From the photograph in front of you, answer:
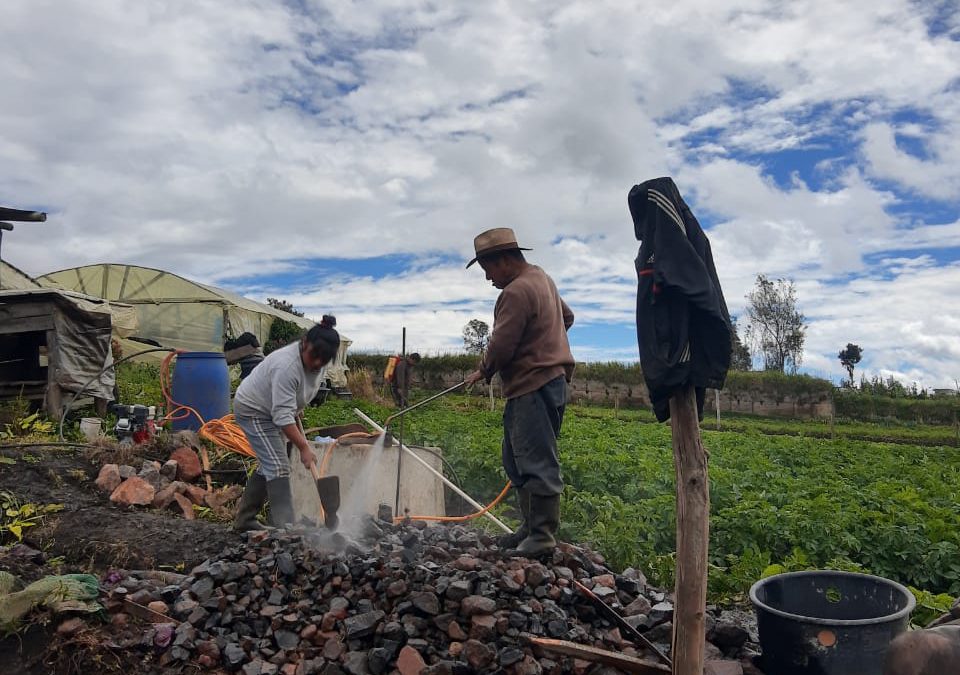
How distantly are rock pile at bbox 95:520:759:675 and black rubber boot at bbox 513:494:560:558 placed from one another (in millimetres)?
112

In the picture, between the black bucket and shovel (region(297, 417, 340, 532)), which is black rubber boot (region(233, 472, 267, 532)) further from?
the black bucket

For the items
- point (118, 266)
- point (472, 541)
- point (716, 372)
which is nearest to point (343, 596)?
point (472, 541)

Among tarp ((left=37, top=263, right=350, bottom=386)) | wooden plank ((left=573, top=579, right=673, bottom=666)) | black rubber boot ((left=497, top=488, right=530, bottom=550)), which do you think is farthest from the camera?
tarp ((left=37, top=263, right=350, bottom=386))

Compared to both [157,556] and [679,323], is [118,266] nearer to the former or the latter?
[157,556]

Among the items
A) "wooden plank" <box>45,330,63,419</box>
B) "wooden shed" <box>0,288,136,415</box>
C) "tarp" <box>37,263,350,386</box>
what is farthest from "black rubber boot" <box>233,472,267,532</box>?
"tarp" <box>37,263,350,386</box>

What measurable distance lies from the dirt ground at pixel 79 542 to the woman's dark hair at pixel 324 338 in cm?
165

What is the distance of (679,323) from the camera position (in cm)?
326

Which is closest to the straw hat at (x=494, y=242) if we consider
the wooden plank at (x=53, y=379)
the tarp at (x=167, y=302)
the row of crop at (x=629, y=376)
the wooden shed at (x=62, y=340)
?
the wooden shed at (x=62, y=340)

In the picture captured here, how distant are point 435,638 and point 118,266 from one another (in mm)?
21013

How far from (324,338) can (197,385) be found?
4448mm

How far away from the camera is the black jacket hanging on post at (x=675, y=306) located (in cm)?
322

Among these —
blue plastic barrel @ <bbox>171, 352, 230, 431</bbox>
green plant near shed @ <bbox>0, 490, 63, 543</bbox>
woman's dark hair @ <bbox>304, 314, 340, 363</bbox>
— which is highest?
woman's dark hair @ <bbox>304, 314, 340, 363</bbox>

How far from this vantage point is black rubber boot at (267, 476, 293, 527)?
5.41 m

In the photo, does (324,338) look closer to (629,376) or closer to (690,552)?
(690,552)
